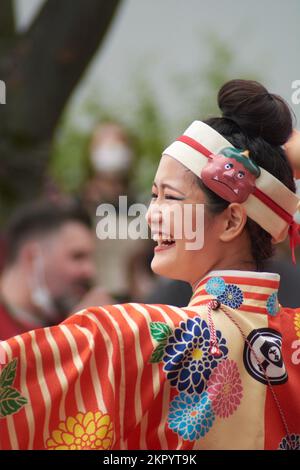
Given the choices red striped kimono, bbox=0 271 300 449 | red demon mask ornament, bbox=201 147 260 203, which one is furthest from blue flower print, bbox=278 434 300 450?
red demon mask ornament, bbox=201 147 260 203

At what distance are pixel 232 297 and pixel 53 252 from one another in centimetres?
267

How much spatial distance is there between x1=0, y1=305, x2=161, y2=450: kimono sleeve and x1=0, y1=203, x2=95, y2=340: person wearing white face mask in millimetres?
2637

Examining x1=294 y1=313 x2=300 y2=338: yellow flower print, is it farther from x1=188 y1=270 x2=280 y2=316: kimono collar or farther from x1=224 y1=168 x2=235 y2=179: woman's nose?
x1=224 y1=168 x2=235 y2=179: woman's nose

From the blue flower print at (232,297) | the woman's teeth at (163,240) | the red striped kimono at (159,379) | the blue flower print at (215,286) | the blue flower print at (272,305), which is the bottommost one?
the red striped kimono at (159,379)

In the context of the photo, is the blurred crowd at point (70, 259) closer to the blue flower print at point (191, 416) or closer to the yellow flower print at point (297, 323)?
the yellow flower print at point (297, 323)

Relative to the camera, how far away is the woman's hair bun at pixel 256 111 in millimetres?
2543

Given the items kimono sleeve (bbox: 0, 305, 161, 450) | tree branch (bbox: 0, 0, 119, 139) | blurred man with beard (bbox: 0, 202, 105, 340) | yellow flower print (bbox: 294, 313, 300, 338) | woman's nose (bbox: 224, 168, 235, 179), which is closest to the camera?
kimono sleeve (bbox: 0, 305, 161, 450)

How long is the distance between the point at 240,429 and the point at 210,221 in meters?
0.47

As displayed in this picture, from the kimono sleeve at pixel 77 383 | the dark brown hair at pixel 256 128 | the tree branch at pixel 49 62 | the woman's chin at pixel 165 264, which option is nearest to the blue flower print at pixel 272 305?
the dark brown hair at pixel 256 128

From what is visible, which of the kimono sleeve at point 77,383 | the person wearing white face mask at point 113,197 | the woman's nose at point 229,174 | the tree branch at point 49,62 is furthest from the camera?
the tree branch at point 49,62

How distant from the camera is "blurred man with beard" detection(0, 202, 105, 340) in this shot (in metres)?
5.02

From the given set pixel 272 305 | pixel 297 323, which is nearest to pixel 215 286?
pixel 272 305

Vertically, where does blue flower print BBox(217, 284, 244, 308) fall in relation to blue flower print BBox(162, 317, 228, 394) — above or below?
above

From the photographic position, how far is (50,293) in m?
5.02
